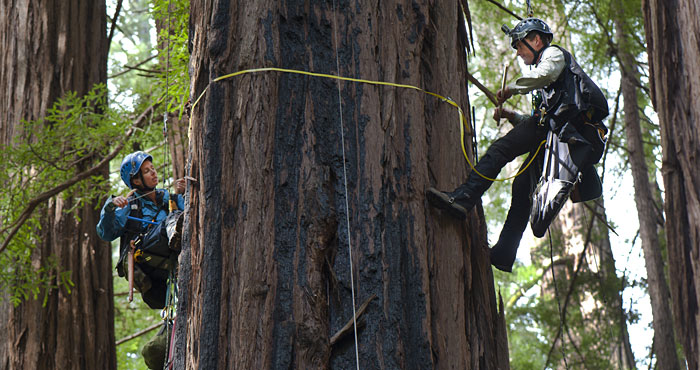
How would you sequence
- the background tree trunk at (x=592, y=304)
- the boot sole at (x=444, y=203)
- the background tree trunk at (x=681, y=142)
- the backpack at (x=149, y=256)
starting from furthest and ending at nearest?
1. the background tree trunk at (x=592, y=304)
2. the background tree trunk at (x=681, y=142)
3. the backpack at (x=149, y=256)
4. the boot sole at (x=444, y=203)

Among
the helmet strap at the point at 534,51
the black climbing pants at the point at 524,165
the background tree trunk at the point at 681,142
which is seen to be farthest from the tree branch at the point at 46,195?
the background tree trunk at the point at 681,142

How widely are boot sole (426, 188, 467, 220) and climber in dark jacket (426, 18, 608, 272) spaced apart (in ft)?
4.47

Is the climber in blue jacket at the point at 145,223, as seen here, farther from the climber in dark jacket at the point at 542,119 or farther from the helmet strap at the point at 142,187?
the climber in dark jacket at the point at 542,119

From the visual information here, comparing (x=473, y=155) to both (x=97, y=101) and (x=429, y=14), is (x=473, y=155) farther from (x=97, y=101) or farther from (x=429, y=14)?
(x=97, y=101)

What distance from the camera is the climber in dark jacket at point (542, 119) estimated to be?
5.13m

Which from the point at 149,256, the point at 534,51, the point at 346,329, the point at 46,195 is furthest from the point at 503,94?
the point at 46,195

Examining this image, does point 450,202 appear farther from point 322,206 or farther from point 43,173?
point 43,173

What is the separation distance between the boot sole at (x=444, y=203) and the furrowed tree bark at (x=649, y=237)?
6.15 m

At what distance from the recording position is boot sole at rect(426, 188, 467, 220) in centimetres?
356

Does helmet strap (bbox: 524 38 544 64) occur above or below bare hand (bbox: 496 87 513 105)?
above

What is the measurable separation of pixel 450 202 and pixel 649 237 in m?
6.72

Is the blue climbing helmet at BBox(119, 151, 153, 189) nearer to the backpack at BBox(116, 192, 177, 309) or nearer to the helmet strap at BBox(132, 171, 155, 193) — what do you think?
the helmet strap at BBox(132, 171, 155, 193)

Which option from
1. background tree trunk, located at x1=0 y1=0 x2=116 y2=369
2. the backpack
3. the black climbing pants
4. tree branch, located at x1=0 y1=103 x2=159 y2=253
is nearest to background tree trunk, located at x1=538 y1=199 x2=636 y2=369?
the black climbing pants

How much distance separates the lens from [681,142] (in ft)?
22.5
